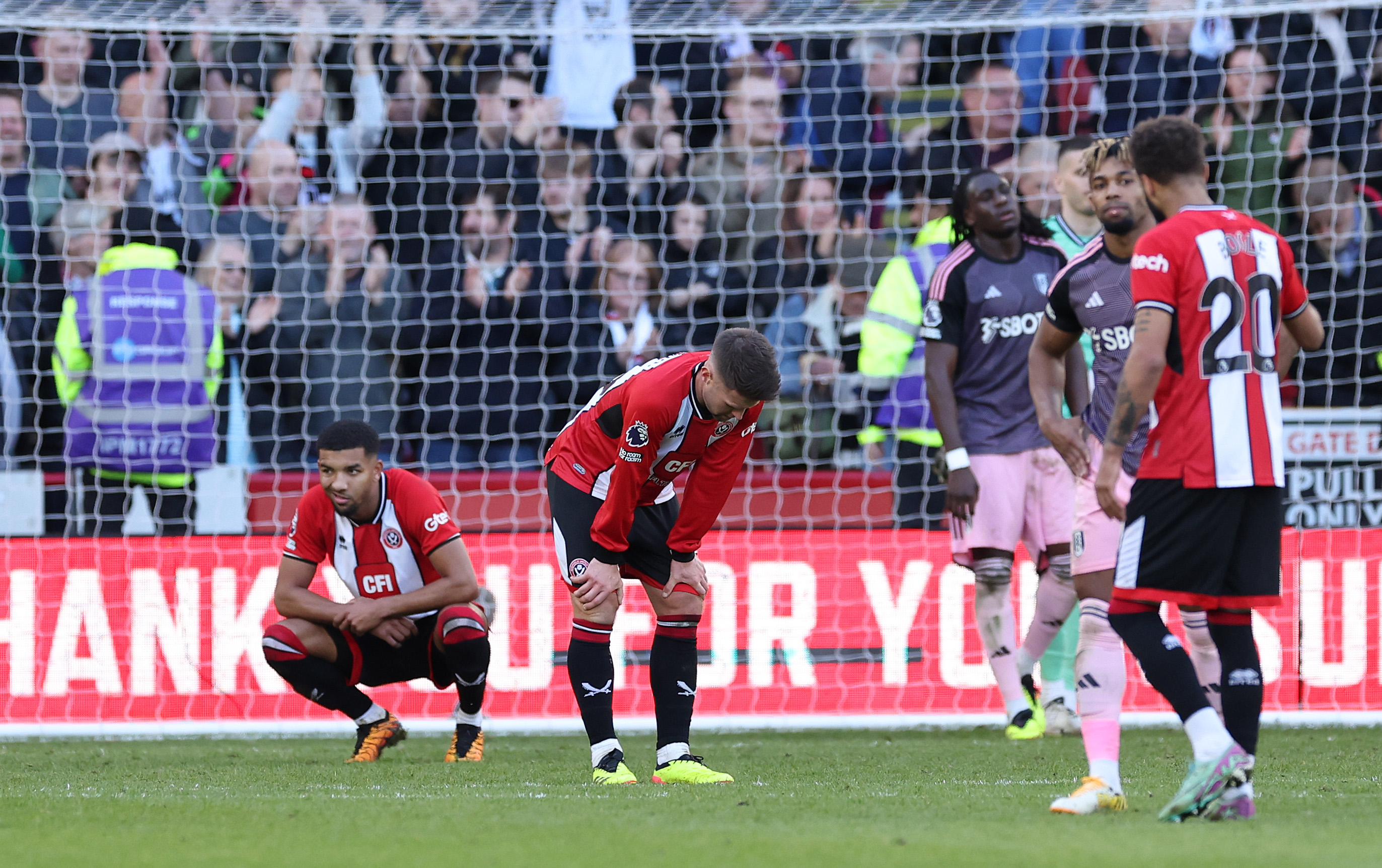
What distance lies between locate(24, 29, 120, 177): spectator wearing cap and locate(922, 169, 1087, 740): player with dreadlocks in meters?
5.06

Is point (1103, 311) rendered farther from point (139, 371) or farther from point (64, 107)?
point (64, 107)

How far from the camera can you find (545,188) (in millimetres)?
9594

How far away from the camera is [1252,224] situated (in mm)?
4035

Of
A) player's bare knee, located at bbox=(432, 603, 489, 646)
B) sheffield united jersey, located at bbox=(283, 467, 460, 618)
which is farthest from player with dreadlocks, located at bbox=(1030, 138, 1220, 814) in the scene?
sheffield united jersey, located at bbox=(283, 467, 460, 618)

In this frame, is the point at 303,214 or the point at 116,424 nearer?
the point at 116,424

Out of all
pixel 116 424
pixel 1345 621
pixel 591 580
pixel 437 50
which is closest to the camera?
pixel 591 580

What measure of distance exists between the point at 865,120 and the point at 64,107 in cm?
453

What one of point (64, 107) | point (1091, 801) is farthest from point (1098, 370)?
point (64, 107)

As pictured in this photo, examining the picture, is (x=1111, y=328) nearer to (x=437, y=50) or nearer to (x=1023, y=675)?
(x=1023, y=675)

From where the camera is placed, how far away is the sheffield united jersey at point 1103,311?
5.02 meters

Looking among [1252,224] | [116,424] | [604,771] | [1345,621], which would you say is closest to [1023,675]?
[1345,621]

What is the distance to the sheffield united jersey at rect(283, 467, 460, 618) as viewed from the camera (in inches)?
246

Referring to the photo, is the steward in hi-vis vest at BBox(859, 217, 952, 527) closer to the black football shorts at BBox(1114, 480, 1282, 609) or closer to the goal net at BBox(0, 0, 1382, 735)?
the goal net at BBox(0, 0, 1382, 735)

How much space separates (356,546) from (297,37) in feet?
13.9
